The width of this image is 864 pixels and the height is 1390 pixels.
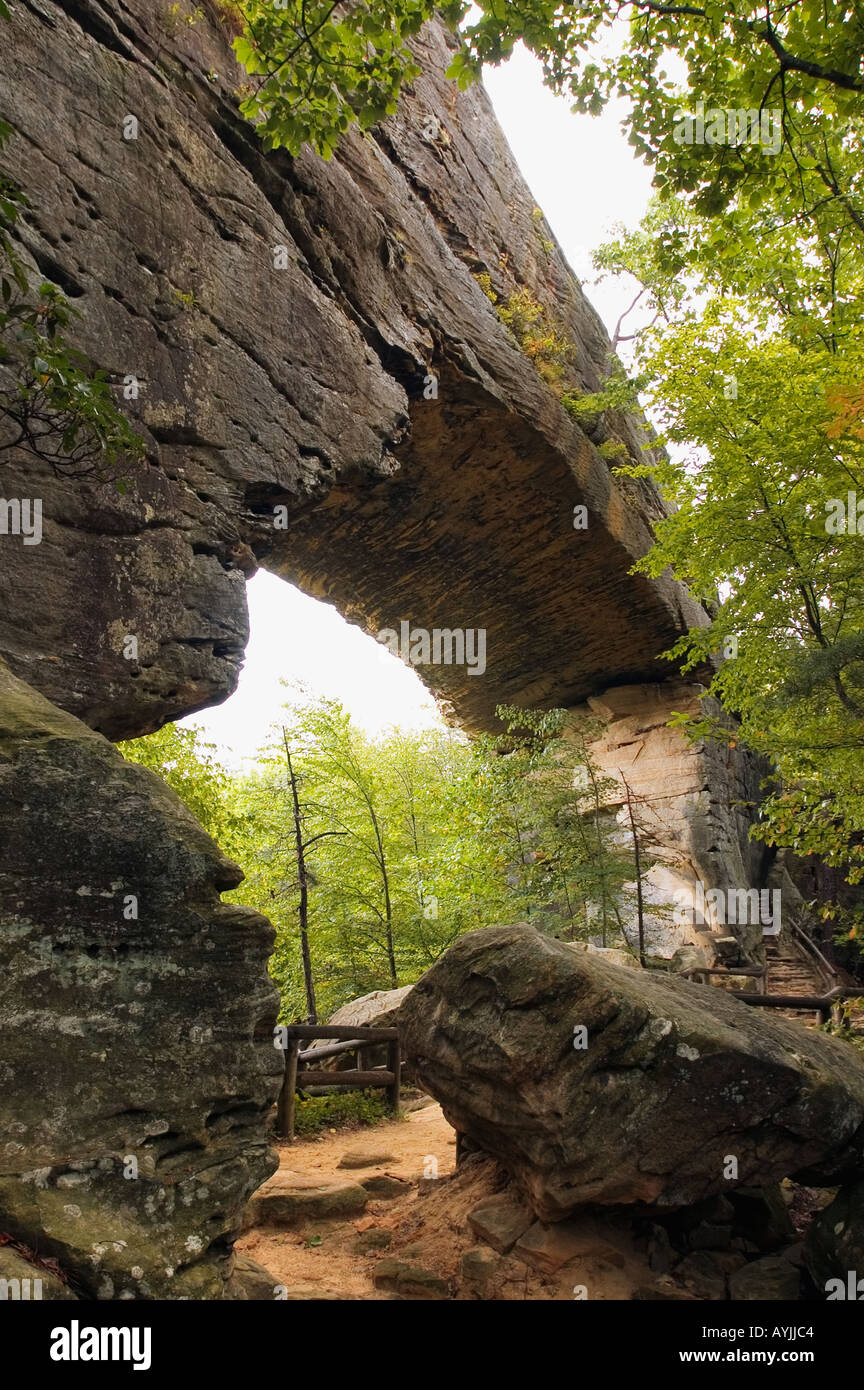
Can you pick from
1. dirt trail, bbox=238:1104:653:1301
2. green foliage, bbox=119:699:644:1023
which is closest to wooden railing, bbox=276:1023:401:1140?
dirt trail, bbox=238:1104:653:1301

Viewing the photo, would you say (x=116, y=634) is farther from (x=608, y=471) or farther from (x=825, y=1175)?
(x=608, y=471)

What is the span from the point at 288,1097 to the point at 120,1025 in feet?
17.8

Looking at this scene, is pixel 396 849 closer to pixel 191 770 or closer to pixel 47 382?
pixel 191 770

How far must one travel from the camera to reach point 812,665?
7461 millimetres

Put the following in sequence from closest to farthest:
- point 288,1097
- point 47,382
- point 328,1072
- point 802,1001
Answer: point 47,382 → point 288,1097 → point 328,1072 → point 802,1001

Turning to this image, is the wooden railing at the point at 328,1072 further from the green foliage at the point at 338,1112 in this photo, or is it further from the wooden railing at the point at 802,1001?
the wooden railing at the point at 802,1001

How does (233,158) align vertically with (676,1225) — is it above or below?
above

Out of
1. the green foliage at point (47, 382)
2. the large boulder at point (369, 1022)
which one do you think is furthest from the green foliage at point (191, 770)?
the green foliage at point (47, 382)

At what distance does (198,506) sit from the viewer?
5789 millimetres

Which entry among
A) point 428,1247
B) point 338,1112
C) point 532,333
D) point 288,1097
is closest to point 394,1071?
point 338,1112

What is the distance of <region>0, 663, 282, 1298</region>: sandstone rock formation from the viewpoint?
2906mm

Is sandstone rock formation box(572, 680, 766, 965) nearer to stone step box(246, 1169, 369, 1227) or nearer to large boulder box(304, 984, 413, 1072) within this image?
large boulder box(304, 984, 413, 1072)
